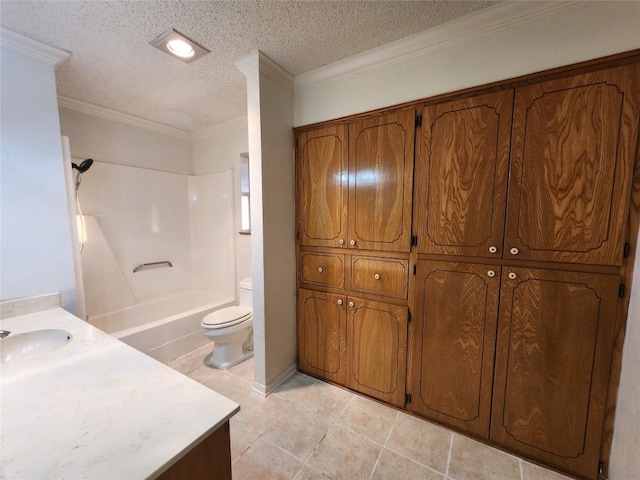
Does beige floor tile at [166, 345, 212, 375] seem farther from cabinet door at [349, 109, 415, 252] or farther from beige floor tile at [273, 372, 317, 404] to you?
cabinet door at [349, 109, 415, 252]

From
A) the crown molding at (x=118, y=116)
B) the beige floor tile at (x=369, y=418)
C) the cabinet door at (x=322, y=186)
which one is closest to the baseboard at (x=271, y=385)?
the beige floor tile at (x=369, y=418)

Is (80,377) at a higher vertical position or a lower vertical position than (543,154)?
lower

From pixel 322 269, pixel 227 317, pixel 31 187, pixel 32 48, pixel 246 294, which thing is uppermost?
pixel 32 48

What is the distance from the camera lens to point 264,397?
197 centimetres

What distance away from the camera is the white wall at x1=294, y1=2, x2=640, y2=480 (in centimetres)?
115

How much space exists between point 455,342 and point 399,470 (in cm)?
74

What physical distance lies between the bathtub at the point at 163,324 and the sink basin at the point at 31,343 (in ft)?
3.07

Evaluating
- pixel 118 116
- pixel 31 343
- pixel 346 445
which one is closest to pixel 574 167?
pixel 346 445

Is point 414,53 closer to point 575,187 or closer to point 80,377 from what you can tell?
point 575,187

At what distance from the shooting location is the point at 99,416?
733mm

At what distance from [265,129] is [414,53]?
103 centimetres

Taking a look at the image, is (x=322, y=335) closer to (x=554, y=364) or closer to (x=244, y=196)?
(x=554, y=364)

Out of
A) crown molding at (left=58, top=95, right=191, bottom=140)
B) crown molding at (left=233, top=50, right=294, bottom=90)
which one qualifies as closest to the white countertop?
crown molding at (left=233, top=50, right=294, bottom=90)

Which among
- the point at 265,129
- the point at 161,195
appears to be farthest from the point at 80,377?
the point at 161,195
